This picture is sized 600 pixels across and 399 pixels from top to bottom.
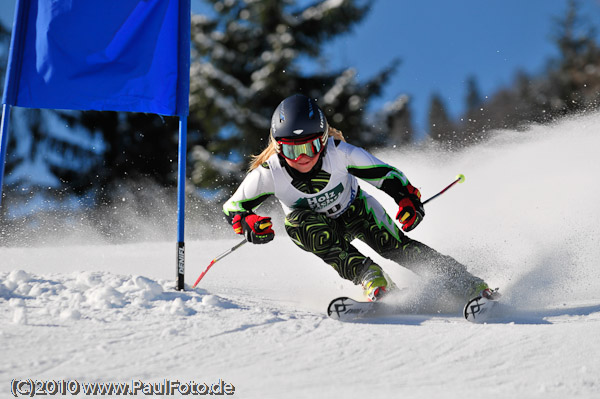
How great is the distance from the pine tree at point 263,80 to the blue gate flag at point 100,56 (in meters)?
10.3

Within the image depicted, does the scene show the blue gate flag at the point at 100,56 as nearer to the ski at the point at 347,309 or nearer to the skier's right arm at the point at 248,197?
the skier's right arm at the point at 248,197

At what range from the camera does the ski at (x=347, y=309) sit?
2682 mm

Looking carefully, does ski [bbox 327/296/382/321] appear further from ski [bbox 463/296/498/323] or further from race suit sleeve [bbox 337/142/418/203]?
race suit sleeve [bbox 337/142/418/203]

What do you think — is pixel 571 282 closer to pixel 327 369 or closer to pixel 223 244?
pixel 327 369

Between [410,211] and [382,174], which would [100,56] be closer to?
[382,174]

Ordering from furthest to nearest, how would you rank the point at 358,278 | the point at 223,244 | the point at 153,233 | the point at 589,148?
1. the point at 153,233
2. the point at 589,148
3. the point at 223,244
4. the point at 358,278

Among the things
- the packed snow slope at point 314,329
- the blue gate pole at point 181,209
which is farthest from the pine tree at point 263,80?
the blue gate pole at point 181,209

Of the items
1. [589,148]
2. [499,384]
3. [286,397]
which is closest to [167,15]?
[286,397]

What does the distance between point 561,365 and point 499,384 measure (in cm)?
31

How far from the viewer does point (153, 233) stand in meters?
8.85

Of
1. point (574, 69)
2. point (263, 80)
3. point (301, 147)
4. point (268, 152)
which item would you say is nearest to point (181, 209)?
point (268, 152)

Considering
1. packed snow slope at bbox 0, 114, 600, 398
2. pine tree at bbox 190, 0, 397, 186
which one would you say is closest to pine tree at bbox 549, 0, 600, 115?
pine tree at bbox 190, 0, 397, 186

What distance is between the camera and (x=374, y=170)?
3391 millimetres

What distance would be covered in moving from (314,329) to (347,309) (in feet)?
1.27
